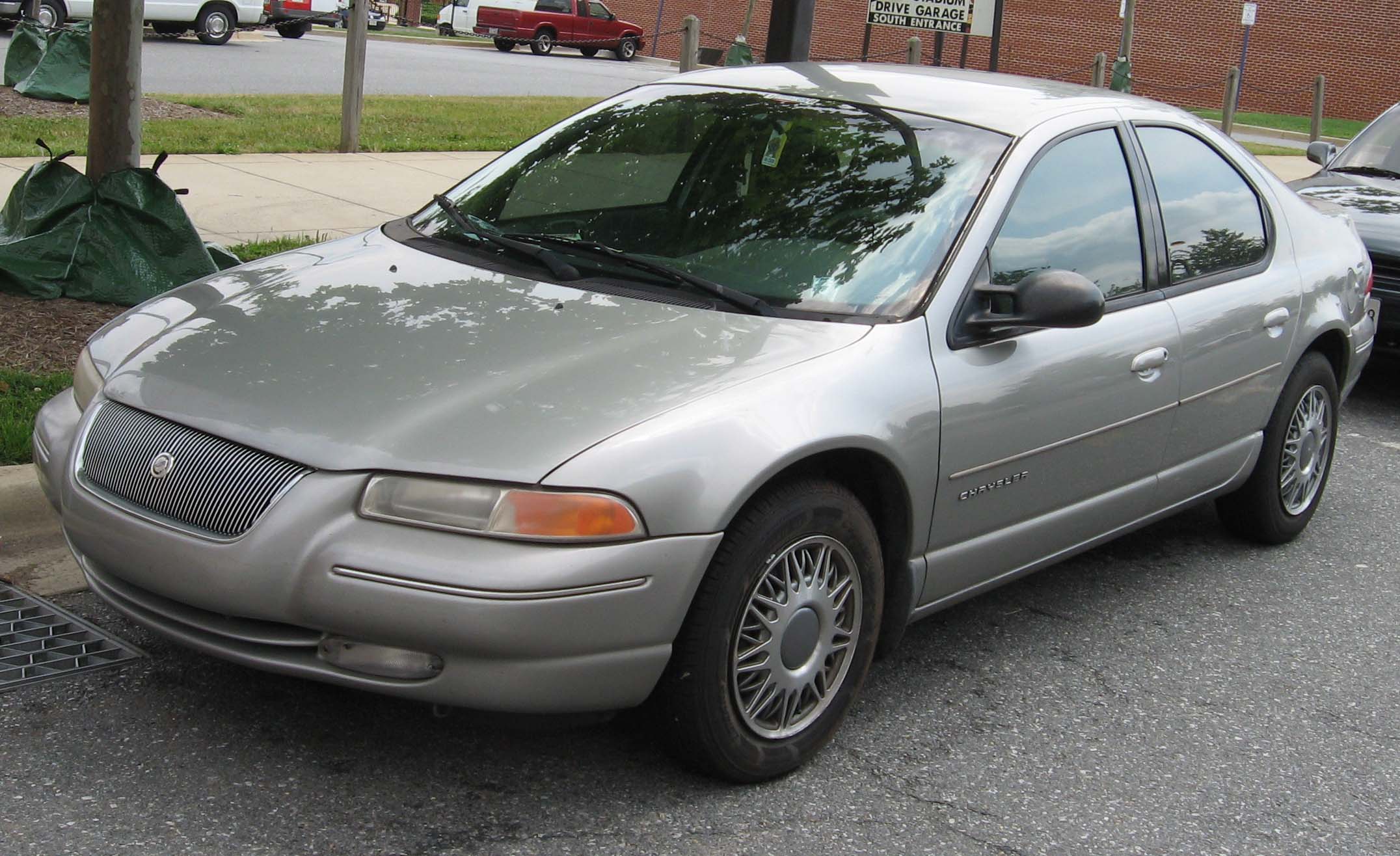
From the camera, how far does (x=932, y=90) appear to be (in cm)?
452

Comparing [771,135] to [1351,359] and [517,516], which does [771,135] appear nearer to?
[517,516]

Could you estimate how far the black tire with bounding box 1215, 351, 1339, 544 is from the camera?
5.27m

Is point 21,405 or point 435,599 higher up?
→ point 435,599

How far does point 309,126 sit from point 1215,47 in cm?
2825

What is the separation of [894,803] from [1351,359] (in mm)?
3155

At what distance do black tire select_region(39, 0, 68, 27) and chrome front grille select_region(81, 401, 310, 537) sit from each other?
21.8 m

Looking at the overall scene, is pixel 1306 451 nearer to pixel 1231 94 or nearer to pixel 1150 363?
pixel 1150 363

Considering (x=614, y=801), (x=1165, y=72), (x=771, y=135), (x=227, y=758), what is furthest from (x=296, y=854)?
(x=1165, y=72)

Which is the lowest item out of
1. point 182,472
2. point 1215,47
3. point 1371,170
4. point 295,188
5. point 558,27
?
point 182,472

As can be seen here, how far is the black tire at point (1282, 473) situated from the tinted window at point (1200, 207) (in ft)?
1.81

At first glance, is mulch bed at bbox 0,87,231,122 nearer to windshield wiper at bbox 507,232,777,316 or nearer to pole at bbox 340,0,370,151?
pole at bbox 340,0,370,151

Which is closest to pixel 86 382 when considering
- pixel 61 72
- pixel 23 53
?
pixel 61 72

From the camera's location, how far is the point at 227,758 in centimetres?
339

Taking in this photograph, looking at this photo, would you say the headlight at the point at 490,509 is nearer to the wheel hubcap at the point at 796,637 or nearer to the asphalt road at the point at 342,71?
the wheel hubcap at the point at 796,637
